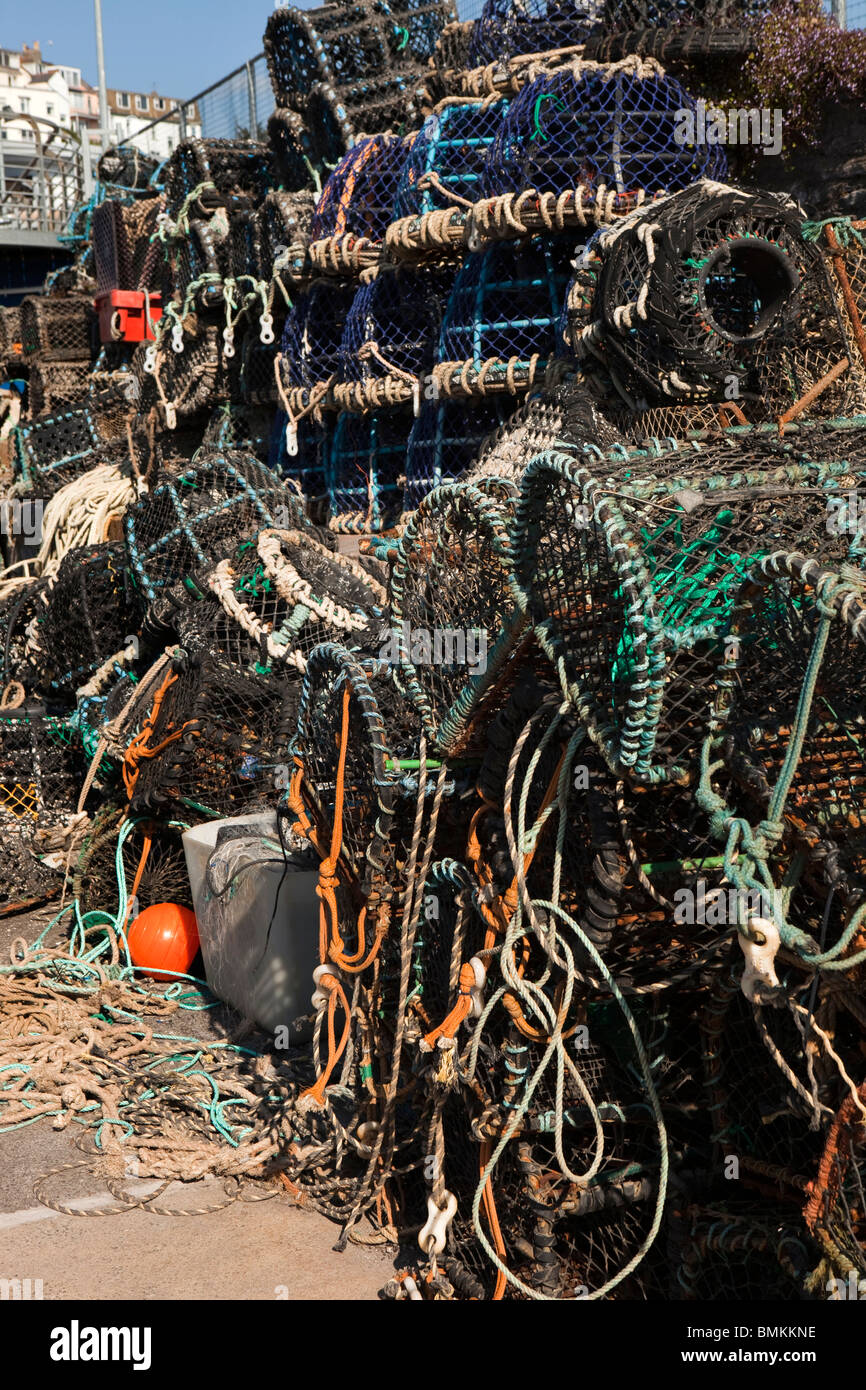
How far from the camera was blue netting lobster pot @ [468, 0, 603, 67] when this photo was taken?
7.02 meters

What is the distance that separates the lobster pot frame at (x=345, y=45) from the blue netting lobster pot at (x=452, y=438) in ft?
12.6

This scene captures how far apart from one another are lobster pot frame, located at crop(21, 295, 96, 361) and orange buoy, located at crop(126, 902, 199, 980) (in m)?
8.44

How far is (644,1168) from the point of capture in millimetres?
2506

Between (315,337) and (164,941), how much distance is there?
4.30 metres

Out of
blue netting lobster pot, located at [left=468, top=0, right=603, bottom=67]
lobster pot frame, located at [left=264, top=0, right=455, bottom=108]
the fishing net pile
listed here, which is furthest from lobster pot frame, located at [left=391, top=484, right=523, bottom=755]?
lobster pot frame, located at [left=264, top=0, right=455, bottom=108]

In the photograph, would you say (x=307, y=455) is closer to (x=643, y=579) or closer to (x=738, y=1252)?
(x=643, y=579)

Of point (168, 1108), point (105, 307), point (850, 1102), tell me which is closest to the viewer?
point (850, 1102)

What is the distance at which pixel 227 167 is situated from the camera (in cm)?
1037

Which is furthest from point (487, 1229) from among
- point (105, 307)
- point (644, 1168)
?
point (105, 307)

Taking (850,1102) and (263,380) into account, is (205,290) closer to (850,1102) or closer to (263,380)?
(263,380)

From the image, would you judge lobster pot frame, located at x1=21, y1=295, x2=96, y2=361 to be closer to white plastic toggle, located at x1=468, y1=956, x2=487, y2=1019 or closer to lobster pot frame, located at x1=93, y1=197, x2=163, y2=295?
lobster pot frame, located at x1=93, y1=197, x2=163, y2=295

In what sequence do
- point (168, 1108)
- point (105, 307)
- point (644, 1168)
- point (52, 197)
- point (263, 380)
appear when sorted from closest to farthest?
1. point (644, 1168)
2. point (168, 1108)
3. point (263, 380)
4. point (105, 307)
5. point (52, 197)

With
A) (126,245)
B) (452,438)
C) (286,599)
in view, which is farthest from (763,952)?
(126,245)
